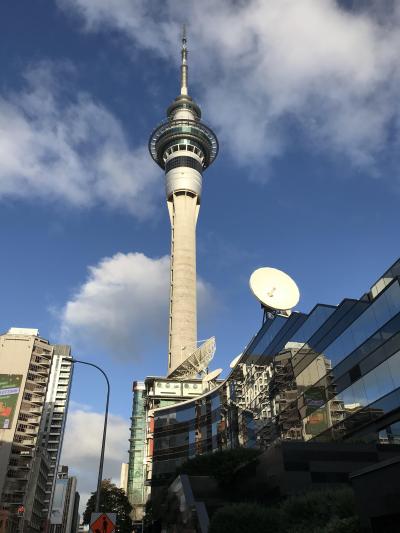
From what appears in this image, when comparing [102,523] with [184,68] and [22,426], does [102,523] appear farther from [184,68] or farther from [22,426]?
[184,68]

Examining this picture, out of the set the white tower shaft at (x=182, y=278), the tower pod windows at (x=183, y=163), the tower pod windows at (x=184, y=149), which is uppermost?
the tower pod windows at (x=184, y=149)

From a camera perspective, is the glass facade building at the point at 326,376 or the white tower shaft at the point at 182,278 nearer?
the glass facade building at the point at 326,376

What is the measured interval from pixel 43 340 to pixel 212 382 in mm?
46011

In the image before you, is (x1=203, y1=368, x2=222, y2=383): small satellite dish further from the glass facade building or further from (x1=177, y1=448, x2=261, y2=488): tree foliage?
(x1=177, y1=448, x2=261, y2=488): tree foliage

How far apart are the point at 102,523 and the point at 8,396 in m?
100

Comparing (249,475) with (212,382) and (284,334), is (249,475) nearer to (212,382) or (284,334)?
(284,334)

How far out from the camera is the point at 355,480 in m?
17.5

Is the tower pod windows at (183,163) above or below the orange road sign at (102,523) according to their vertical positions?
above

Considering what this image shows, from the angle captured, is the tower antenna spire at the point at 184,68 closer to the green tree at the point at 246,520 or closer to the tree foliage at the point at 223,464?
the tree foliage at the point at 223,464

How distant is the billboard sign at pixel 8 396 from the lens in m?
106

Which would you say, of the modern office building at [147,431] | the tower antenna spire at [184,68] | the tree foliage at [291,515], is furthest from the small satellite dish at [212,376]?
the tower antenna spire at [184,68]

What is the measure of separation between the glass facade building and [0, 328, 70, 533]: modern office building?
5422 centimetres

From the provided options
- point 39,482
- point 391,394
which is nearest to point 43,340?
point 39,482

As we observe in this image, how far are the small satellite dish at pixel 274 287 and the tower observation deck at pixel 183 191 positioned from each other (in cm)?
5926
